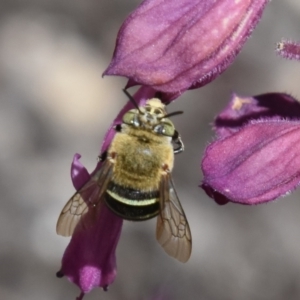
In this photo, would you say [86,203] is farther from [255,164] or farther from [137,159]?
[255,164]

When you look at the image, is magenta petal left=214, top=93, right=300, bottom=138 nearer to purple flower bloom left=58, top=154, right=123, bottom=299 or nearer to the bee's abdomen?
the bee's abdomen

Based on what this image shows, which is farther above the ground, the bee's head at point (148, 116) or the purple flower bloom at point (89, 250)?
the bee's head at point (148, 116)

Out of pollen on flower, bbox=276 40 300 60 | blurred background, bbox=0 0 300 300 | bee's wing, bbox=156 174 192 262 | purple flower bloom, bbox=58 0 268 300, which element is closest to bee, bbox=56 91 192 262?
bee's wing, bbox=156 174 192 262

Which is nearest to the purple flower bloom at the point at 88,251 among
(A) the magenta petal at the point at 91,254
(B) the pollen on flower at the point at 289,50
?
(A) the magenta petal at the point at 91,254

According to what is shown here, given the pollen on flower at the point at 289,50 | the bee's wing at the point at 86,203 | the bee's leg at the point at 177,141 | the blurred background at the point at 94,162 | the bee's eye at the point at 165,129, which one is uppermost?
the pollen on flower at the point at 289,50

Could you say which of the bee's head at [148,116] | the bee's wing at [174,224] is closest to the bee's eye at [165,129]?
the bee's head at [148,116]

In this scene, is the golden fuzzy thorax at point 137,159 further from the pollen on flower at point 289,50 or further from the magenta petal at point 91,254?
the pollen on flower at point 289,50

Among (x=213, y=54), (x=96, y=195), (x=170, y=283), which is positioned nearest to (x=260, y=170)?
(x=213, y=54)

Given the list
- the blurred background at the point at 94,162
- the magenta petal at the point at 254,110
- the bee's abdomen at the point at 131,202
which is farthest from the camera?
the blurred background at the point at 94,162

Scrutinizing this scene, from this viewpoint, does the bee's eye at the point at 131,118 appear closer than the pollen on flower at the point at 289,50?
No

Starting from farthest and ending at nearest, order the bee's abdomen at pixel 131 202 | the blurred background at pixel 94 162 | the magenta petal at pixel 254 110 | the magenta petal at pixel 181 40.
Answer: the blurred background at pixel 94 162 < the magenta petal at pixel 254 110 < the bee's abdomen at pixel 131 202 < the magenta petal at pixel 181 40
